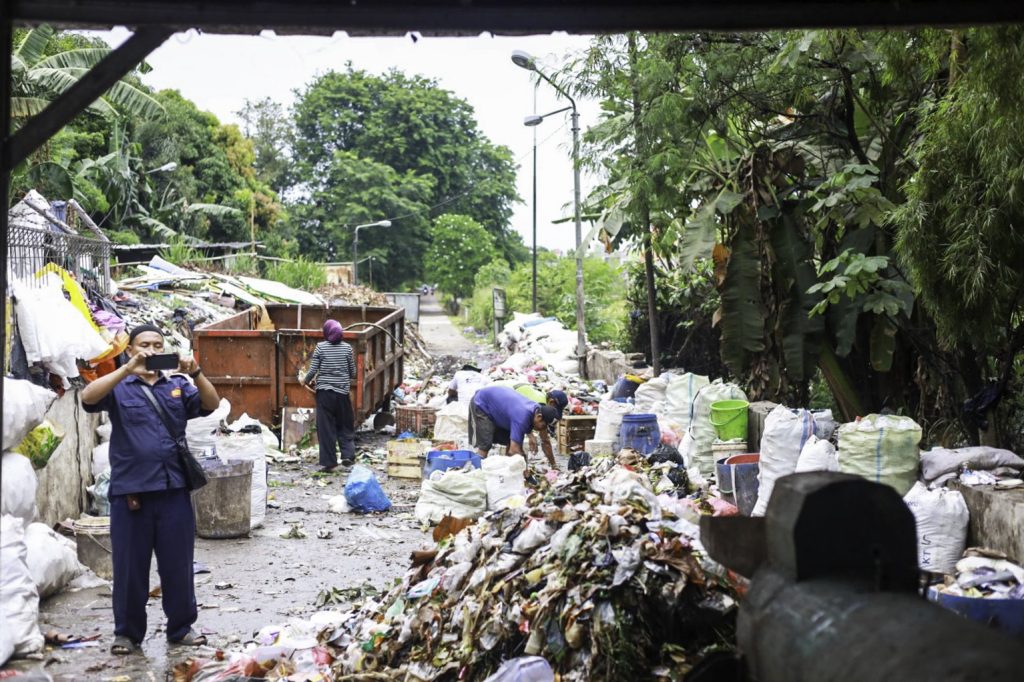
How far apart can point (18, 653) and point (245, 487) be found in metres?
3.49

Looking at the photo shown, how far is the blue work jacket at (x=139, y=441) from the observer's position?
21.4 feet

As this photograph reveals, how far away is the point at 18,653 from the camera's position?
643 cm

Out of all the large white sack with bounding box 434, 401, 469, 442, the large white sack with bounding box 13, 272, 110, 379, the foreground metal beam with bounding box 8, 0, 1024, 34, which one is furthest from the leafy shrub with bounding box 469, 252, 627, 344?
the foreground metal beam with bounding box 8, 0, 1024, 34

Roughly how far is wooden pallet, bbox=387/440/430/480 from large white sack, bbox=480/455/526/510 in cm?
269

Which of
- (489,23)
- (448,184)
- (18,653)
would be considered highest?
(448,184)

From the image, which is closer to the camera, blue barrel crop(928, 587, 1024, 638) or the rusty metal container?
blue barrel crop(928, 587, 1024, 638)

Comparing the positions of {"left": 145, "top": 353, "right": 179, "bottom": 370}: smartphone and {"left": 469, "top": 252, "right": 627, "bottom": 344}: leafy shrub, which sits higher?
{"left": 469, "top": 252, "right": 627, "bottom": 344}: leafy shrub

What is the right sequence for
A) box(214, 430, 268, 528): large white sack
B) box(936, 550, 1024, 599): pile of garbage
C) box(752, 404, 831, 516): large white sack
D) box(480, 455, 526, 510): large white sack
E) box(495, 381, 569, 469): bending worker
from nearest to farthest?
box(936, 550, 1024, 599): pile of garbage < box(752, 404, 831, 516): large white sack < box(214, 430, 268, 528): large white sack < box(480, 455, 526, 510): large white sack < box(495, 381, 569, 469): bending worker

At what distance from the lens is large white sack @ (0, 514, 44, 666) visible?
6.38 metres

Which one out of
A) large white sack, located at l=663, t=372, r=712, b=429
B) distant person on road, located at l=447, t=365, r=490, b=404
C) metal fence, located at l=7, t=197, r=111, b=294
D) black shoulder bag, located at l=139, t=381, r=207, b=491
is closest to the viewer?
black shoulder bag, located at l=139, t=381, r=207, b=491

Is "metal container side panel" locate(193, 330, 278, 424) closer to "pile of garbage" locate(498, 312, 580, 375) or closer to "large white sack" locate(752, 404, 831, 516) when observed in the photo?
"pile of garbage" locate(498, 312, 580, 375)

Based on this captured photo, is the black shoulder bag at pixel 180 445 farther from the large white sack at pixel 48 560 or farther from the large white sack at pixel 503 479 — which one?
the large white sack at pixel 503 479

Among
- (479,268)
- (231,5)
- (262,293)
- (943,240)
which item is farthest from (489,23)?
(479,268)

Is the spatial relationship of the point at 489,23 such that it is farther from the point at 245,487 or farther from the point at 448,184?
the point at 448,184
